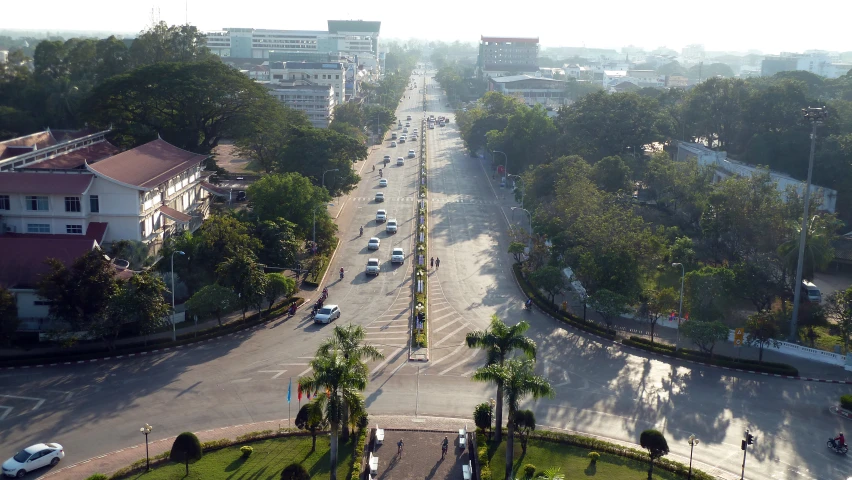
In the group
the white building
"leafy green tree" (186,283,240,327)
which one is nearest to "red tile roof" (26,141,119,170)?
"leafy green tree" (186,283,240,327)

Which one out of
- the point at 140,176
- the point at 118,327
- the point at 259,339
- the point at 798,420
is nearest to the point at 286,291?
the point at 259,339

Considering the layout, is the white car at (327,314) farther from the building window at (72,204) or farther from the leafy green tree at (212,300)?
the building window at (72,204)

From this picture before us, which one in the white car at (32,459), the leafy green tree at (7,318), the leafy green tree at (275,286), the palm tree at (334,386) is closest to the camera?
the palm tree at (334,386)

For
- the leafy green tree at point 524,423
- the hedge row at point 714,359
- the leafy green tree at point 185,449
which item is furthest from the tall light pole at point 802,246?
the leafy green tree at point 185,449

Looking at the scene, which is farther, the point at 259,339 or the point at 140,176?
the point at 140,176

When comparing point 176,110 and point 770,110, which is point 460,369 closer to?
point 176,110
